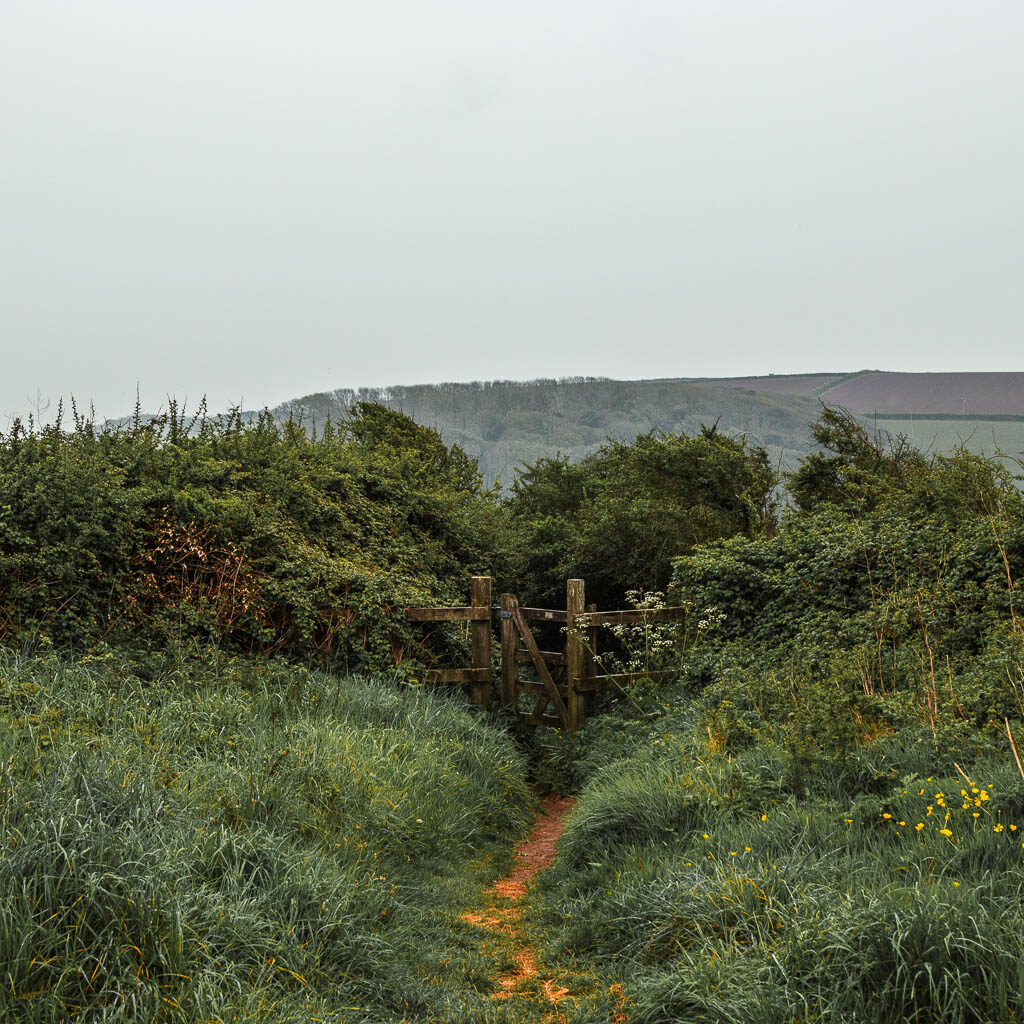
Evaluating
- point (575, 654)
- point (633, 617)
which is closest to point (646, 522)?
point (633, 617)

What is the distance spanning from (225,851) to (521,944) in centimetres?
180

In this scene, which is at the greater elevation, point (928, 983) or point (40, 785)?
point (40, 785)

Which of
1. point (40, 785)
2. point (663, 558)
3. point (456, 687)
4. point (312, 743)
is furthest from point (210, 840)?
point (663, 558)

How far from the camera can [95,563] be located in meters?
9.34

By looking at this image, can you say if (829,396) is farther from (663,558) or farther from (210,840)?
(210,840)

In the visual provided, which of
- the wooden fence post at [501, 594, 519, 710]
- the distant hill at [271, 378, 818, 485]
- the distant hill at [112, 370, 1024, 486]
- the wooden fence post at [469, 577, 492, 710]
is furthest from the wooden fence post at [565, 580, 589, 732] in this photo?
the distant hill at [271, 378, 818, 485]

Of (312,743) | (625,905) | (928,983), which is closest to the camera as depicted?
(928,983)

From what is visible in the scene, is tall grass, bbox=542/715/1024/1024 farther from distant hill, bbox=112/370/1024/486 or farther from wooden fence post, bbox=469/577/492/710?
distant hill, bbox=112/370/1024/486

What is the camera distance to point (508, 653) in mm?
11586

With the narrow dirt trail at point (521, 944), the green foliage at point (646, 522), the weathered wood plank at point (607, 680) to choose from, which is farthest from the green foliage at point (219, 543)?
the narrow dirt trail at point (521, 944)

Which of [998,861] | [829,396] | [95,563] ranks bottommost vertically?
[998,861]

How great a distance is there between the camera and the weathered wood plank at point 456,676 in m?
10.8

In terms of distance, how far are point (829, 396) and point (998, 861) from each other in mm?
99496

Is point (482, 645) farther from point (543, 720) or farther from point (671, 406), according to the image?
point (671, 406)
